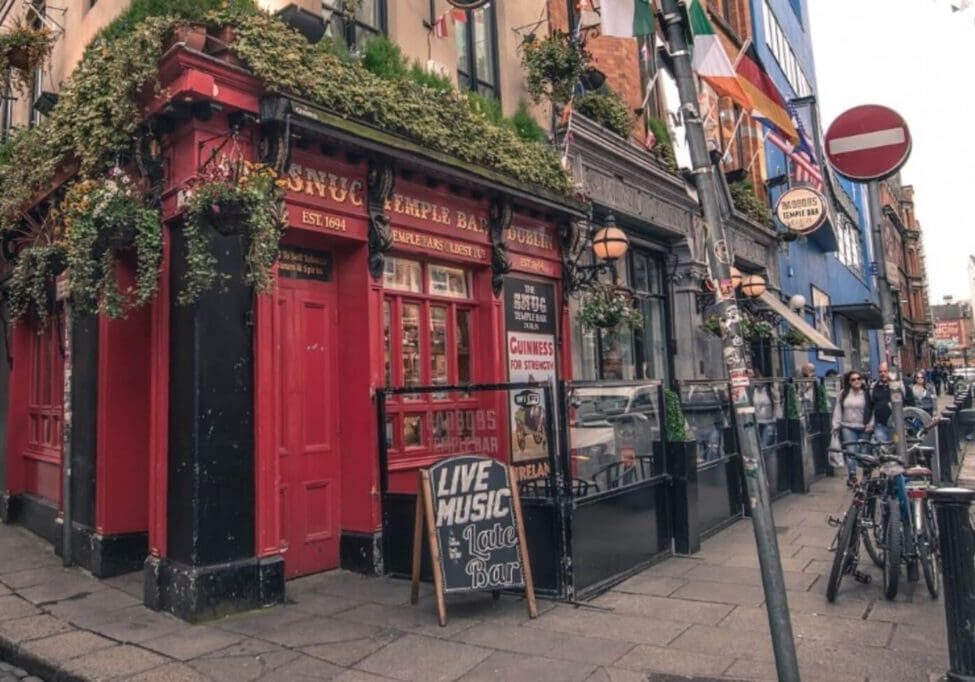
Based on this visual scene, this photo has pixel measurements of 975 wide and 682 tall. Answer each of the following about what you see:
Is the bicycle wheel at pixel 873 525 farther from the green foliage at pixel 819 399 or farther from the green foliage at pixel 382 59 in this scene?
the green foliage at pixel 819 399

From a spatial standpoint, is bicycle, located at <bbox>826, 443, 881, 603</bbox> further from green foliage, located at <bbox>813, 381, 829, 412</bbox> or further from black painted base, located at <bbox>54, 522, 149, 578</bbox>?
green foliage, located at <bbox>813, 381, 829, 412</bbox>

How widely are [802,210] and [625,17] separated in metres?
15.5

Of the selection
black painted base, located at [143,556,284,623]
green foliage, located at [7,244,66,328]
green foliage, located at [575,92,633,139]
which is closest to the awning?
green foliage, located at [575,92,633,139]

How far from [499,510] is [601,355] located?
19.5 ft

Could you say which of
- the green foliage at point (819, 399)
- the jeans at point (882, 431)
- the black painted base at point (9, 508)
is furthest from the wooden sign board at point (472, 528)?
the green foliage at point (819, 399)

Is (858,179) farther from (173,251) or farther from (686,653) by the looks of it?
(173,251)

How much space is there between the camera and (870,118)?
17.8 feet

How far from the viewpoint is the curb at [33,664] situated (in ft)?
15.0

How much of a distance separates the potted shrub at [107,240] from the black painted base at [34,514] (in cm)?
332

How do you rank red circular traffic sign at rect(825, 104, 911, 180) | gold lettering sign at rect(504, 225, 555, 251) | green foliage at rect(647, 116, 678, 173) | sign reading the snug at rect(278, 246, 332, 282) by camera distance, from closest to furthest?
1. red circular traffic sign at rect(825, 104, 911, 180)
2. sign reading the snug at rect(278, 246, 332, 282)
3. gold lettering sign at rect(504, 225, 555, 251)
4. green foliage at rect(647, 116, 678, 173)

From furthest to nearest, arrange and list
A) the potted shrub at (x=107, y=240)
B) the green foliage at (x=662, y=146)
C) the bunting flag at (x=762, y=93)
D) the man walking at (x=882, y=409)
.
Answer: the green foliage at (x=662, y=146) < the man walking at (x=882, y=409) < the potted shrub at (x=107, y=240) < the bunting flag at (x=762, y=93)

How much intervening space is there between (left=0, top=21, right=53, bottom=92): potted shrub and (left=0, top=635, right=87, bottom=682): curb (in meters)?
6.49

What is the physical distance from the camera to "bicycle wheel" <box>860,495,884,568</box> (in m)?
6.12

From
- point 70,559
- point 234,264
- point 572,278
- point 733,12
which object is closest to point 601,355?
point 572,278
